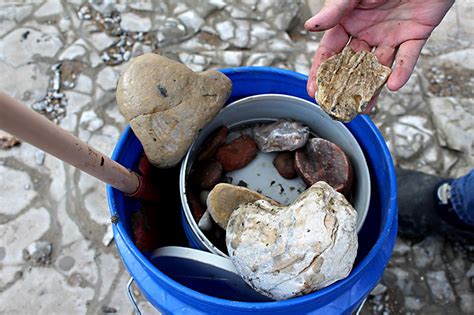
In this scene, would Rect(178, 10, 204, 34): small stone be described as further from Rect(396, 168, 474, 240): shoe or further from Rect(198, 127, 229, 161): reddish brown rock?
Rect(396, 168, 474, 240): shoe

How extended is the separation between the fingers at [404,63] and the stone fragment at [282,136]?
0.27m

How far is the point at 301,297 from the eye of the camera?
0.92 m

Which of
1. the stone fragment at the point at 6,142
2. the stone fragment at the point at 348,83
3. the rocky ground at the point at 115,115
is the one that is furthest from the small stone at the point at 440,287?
the stone fragment at the point at 6,142

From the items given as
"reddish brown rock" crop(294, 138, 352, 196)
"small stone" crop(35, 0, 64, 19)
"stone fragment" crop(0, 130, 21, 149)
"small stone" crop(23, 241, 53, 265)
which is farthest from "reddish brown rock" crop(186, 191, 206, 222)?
"small stone" crop(35, 0, 64, 19)

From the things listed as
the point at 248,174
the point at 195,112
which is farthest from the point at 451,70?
the point at 195,112

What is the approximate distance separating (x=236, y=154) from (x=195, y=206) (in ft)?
0.64

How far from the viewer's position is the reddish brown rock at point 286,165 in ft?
4.30

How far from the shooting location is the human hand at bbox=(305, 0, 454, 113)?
120 centimetres

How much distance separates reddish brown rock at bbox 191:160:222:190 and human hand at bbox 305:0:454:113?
34cm

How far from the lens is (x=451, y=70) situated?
188 cm

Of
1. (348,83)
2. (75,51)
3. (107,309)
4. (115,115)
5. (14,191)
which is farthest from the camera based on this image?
(75,51)

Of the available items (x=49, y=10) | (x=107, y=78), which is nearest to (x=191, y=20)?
(x=107, y=78)

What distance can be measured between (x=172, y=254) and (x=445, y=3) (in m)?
0.92

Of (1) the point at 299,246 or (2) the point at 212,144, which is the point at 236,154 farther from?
(1) the point at 299,246
